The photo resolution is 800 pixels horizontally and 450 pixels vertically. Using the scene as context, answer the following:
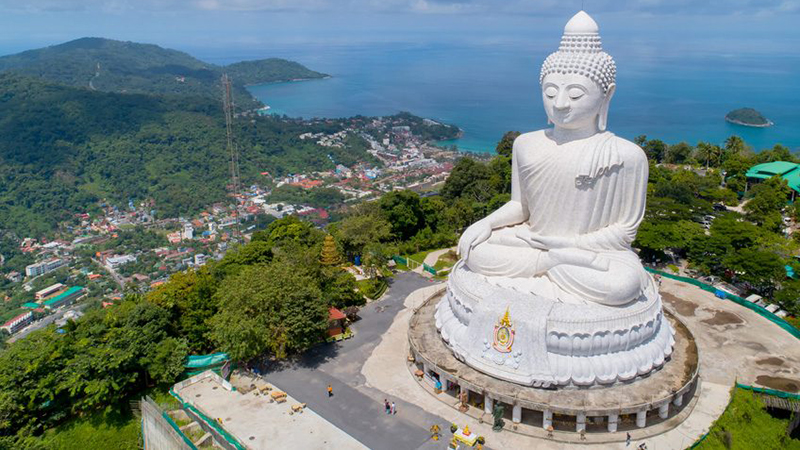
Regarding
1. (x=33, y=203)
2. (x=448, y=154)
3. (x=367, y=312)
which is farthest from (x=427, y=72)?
(x=367, y=312)

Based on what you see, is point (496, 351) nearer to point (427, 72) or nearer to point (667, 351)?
point (667, 351)

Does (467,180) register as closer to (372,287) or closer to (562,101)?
(372,287)

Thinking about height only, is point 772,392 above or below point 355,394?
above

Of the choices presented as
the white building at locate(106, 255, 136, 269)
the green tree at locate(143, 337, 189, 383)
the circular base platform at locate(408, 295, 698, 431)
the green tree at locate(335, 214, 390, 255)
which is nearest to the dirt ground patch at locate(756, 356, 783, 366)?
the circular base platform at locate(408, 295, 698, 431)

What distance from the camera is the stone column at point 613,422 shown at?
11.9 metres

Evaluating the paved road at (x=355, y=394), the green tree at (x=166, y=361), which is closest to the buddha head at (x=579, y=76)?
the paved road at (x=355, y=394)

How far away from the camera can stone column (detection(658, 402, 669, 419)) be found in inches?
478

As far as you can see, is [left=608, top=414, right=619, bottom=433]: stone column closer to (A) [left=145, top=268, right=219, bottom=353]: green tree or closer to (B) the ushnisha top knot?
(B) the ushnisha top knot

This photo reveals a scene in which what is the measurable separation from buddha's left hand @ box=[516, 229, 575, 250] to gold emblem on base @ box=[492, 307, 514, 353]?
2076mm

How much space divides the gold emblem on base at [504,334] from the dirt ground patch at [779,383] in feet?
20.2

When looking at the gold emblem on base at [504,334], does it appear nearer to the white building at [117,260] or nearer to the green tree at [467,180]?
the green tree at [467,180]

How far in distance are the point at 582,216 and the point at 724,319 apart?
6389 mm

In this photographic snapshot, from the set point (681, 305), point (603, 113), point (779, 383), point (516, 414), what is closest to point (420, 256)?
point (681, 305)

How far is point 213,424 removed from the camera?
12.7 meters
